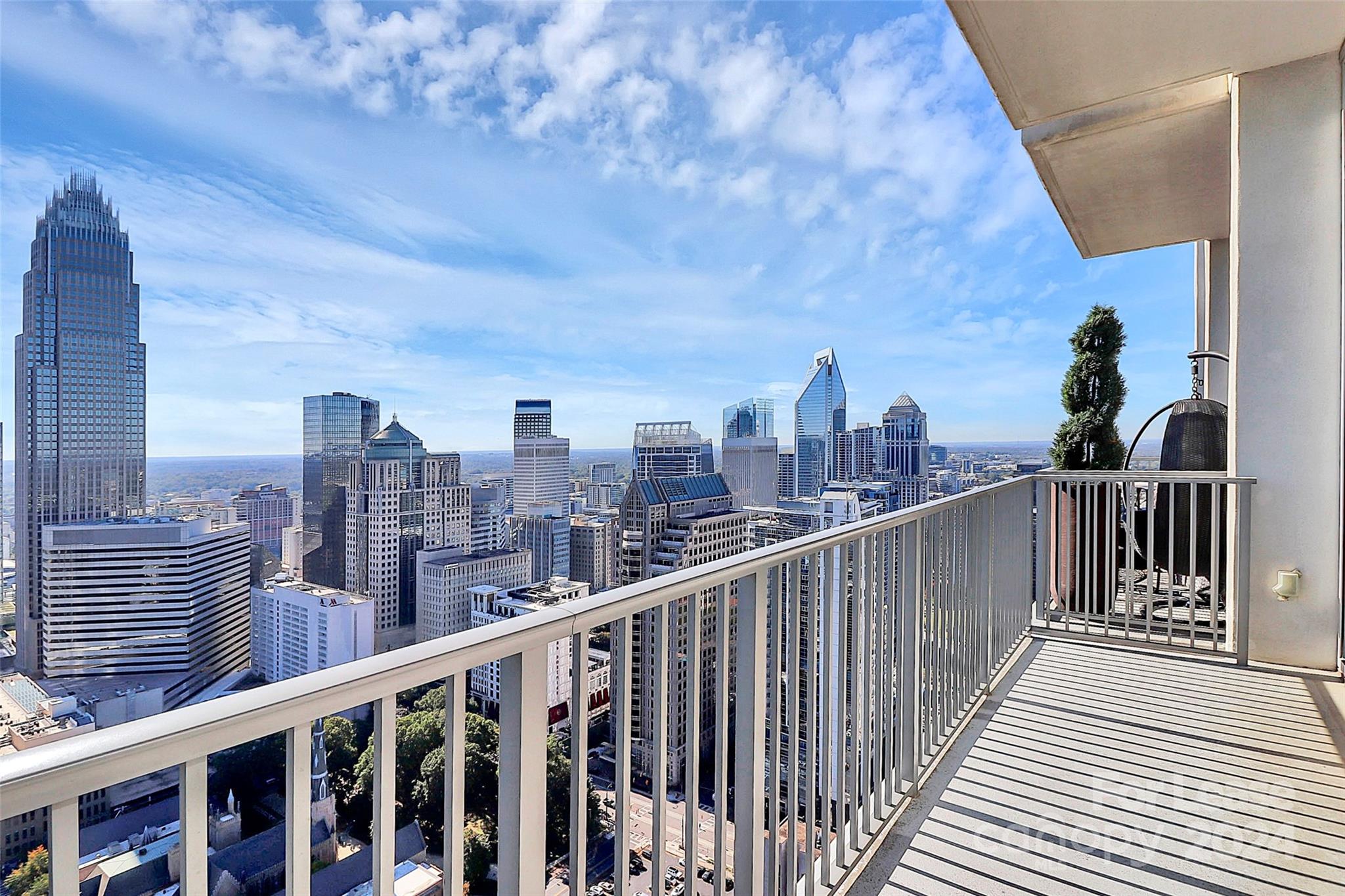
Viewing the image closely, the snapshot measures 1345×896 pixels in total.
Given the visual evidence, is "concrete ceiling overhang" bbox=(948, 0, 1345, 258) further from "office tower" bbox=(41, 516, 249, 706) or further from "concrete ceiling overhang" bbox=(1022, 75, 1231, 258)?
"office tower" bbox=(41, 516, 249, 706)

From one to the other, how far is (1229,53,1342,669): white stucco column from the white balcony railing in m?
1.44

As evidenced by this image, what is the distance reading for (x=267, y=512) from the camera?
6250 millimetres

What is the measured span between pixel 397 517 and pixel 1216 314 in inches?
305


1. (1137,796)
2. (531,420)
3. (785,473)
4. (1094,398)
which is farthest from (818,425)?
(1137,796)

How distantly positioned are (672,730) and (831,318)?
28.3 meters

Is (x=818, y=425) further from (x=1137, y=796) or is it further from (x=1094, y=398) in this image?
(x=1137, y=796)

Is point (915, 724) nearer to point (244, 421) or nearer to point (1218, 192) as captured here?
point (1218, 192)

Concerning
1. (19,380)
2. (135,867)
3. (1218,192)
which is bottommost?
(135,867)

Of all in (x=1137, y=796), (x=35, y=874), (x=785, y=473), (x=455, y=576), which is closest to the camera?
(x=35, y=874)

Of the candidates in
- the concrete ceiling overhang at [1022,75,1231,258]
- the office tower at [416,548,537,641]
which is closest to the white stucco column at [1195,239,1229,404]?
the concrete ceiling overhang at [1022,75,1231,258]

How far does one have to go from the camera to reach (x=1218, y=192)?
4.48 meters

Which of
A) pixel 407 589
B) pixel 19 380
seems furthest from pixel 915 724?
pixel 19 380

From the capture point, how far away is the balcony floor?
1.69 m

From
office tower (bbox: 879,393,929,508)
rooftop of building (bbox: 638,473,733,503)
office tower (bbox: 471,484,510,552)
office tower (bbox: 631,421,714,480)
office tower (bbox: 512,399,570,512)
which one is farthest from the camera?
office tower (bbox: 631,421,714,480)
